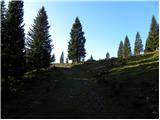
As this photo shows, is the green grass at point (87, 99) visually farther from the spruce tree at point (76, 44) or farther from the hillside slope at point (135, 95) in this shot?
the spruce tree at point (76, 44)

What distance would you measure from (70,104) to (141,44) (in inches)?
3877

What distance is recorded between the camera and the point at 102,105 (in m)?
27.3

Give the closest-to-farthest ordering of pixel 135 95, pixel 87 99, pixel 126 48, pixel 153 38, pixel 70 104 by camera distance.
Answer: pixel 70 104, pixel 87 99, pixel 135 95, pixel 153 38, pixel 126 48

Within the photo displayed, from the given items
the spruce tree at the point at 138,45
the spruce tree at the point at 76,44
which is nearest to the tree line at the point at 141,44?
the spruce tree at the point at 138,45

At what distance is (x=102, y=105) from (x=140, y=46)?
97210 mm

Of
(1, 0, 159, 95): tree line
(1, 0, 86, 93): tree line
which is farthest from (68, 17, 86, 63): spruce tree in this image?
(1, 0, 86, 93): tree line

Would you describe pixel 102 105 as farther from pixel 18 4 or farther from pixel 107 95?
pixel 18 4

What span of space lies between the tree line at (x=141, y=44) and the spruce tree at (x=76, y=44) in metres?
19.4

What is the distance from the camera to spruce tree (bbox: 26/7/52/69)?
49.9 metres

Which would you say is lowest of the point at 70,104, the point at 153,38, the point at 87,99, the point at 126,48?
the point at 70,104

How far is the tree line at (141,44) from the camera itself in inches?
3615

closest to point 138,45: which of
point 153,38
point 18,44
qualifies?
point 153,38

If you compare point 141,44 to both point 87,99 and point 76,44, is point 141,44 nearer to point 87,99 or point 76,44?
point 76,44

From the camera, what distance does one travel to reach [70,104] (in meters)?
27.6
